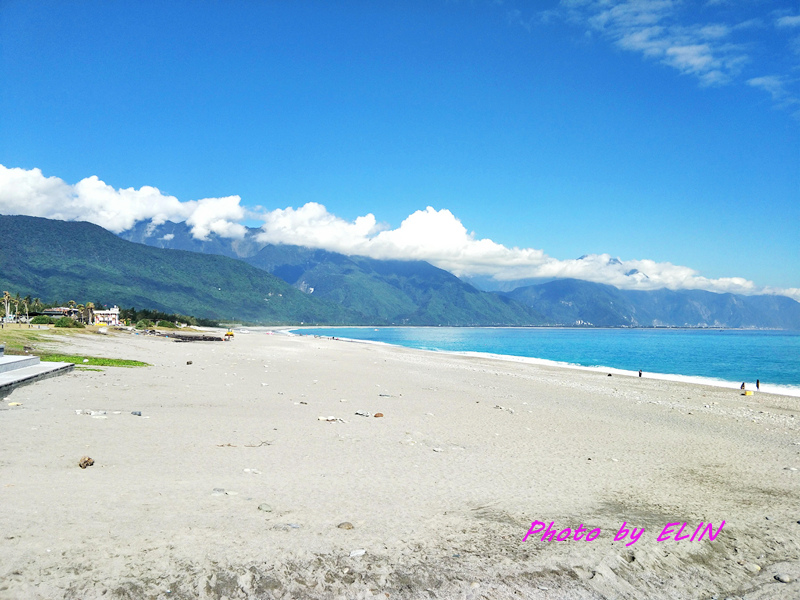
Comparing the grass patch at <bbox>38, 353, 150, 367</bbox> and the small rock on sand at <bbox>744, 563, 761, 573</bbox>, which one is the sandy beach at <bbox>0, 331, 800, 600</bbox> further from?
the grass patch at <bbox>38, 353, 150, 367</bbox>

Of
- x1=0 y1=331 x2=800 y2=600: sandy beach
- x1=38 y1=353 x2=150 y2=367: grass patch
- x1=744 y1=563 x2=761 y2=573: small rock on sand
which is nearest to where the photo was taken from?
x1=0 y1=331 x2=800 y2=600: sandy beach

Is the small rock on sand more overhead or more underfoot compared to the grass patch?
more underfoot

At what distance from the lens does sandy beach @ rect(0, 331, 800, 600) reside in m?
5.50

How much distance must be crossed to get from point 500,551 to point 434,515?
1330mm

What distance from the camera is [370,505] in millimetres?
7680

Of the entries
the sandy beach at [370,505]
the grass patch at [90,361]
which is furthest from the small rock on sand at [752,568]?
the grass patch at [90,361]

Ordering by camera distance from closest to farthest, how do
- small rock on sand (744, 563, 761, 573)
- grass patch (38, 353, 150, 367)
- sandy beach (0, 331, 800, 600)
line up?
sandy beach (0, 331, 800, 600) → small rock on sand (744, 563, 761, 573) → grass patch (38, 353, 150, 367)

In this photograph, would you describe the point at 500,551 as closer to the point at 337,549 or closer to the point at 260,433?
the point at 337,549

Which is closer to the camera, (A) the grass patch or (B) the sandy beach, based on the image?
(B) the sandy beach

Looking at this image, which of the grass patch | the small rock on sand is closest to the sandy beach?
the small rock on sand

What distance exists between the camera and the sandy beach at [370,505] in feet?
18.1

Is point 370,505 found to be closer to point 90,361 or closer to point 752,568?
point 752,568

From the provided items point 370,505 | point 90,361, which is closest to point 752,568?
point 370,505

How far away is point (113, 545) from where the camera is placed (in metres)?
5.66
